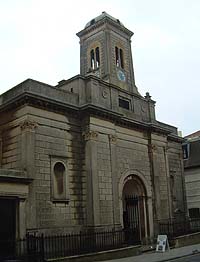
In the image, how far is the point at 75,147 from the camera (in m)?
22.0

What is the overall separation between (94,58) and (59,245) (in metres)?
15.3

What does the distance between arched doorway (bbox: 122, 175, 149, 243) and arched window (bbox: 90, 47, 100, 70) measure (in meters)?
9.07

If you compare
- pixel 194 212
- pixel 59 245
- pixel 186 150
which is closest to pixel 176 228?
pixel 194 212

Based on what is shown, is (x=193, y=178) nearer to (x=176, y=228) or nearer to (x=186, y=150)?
(x=186, y=150)

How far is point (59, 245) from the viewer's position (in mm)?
18531

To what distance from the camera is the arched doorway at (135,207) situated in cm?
2514

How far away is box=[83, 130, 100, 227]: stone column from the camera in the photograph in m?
20.9

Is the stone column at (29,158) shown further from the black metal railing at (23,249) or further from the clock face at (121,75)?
the clock face at (121,75)

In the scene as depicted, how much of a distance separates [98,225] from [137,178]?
5.91 m

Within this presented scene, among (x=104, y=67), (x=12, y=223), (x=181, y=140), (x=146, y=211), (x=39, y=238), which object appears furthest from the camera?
(x=181, y=140)

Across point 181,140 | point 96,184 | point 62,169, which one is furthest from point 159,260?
point 181,140

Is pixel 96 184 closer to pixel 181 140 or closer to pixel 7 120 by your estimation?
pixel 7 120

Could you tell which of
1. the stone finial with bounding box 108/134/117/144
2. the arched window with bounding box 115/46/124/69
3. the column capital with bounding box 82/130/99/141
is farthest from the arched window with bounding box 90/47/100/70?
the column capital with bounding box 82/130/99/141

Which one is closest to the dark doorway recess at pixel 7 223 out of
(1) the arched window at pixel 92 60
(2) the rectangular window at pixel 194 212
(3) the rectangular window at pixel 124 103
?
(3) the rectangular window at pixel 124 103
